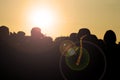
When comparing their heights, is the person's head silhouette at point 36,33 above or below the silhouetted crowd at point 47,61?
above

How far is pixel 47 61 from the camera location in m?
8.48

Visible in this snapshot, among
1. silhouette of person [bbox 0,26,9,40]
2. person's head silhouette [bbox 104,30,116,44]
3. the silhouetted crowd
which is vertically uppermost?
silhouette of person [bbox 0,26,9,40]

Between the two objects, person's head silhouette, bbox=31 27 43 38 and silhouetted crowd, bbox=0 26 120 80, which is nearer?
silhouetted crowd, bbox=0 26 120 80

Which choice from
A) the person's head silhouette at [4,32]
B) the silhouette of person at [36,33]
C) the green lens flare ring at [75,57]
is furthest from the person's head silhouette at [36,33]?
the green lens flare ring at [75,57]

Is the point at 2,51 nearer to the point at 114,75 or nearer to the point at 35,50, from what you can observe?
the point at 35,50

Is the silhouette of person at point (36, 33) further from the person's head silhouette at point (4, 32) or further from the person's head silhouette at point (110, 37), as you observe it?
the person's head silhouette at point (110, 37)

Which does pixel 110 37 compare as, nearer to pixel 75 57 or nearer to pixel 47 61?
pixel 75 57

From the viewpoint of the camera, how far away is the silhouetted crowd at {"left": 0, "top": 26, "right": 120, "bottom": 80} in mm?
8227

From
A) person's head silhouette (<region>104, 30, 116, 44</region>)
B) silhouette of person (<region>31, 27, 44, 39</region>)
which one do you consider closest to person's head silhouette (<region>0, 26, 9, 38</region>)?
silhouette of person (<region>31, 27, 44, 39</region>)

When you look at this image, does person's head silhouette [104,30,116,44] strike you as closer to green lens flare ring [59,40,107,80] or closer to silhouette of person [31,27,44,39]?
green lens flare ring [59,40,107,80]

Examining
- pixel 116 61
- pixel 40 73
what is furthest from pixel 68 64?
pixel 116 61

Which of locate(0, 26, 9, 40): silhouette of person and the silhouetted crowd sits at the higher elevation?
locate(0, 26, 9, 40): silhouette of person

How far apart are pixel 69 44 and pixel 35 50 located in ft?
3.11

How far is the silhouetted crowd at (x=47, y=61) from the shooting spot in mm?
8227
